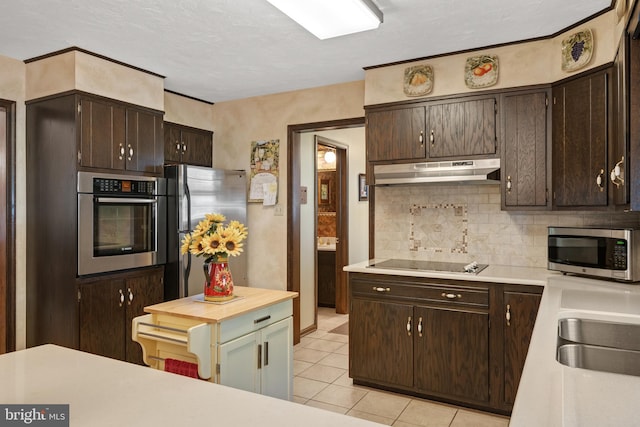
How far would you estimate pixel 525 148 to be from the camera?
310cm

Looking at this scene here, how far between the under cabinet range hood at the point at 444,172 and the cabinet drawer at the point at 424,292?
77cm

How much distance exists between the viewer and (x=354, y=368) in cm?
344

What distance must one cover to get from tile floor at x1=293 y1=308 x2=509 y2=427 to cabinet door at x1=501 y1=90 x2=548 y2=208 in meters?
1.48

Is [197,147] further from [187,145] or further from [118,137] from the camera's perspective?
[118,137]

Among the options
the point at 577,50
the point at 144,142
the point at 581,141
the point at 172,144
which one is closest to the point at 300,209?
the point at 172,144

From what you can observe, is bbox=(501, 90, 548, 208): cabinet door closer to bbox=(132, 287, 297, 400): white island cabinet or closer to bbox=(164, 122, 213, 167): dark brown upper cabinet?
bbox=(132, 287, 297, 400): white island cabinet

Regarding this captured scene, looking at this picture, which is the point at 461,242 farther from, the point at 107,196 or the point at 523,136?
the point at 107,196

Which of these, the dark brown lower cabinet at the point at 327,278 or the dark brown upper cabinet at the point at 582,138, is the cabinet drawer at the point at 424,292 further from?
the dark brown lower cabinet at the point at 327,278

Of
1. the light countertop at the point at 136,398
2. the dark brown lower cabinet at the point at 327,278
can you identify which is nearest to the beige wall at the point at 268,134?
the dark brown lower cabinet at the point at 327,278

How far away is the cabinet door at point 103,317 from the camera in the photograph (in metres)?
3.21

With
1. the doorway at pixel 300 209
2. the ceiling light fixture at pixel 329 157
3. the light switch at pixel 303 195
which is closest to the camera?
the doorway at pixel 300 209

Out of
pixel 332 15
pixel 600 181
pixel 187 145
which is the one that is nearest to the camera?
pixel 332 15

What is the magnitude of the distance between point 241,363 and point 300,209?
2.44 metres

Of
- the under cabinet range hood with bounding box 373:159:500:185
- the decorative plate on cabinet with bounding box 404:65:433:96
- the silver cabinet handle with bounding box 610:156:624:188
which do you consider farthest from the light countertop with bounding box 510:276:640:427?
the decorative plate on cabinet with bounding box 404:65:433:96
